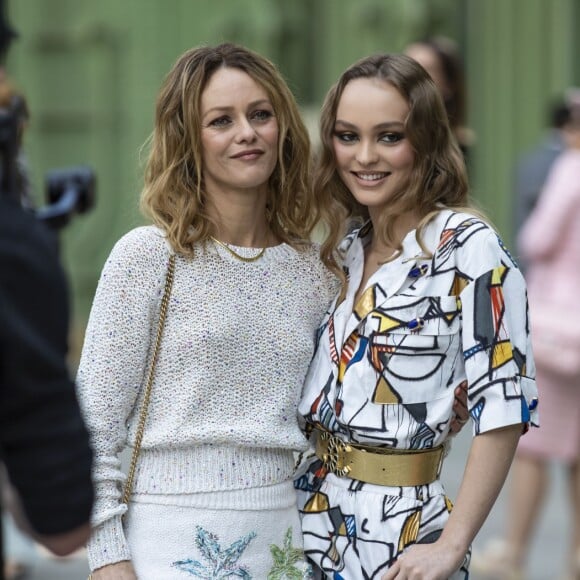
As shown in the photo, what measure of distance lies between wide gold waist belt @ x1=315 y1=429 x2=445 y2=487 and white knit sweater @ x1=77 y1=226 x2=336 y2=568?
0.37 ft

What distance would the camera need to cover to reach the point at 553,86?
9117mm

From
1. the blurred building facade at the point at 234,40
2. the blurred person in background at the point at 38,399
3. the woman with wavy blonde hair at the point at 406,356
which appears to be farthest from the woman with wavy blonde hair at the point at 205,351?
the blurred building facade at the point at 234,40

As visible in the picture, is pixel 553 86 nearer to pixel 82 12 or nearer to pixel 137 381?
pixel 82 12

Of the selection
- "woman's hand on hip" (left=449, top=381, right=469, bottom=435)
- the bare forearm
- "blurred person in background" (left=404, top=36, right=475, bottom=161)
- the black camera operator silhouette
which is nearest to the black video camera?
the black camera operator silhouette

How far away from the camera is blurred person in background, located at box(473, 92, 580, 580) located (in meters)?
5.48

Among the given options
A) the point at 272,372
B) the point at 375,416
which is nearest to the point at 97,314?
the point at 272,372

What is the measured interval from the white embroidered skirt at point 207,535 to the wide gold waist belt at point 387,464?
17 centimetres

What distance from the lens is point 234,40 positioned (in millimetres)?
9031

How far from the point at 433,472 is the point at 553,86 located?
6.49 m

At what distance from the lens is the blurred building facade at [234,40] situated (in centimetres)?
909

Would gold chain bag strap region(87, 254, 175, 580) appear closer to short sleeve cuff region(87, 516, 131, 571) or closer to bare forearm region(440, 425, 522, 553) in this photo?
short sleeve cuff region(87, 516, 131, 571)

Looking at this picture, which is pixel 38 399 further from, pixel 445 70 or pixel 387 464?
pixel 445 70

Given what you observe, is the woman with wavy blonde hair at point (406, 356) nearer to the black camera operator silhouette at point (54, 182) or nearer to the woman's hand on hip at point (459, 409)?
the woman's hand on hip at point (459, 409)

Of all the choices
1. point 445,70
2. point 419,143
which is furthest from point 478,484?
point 445,70
